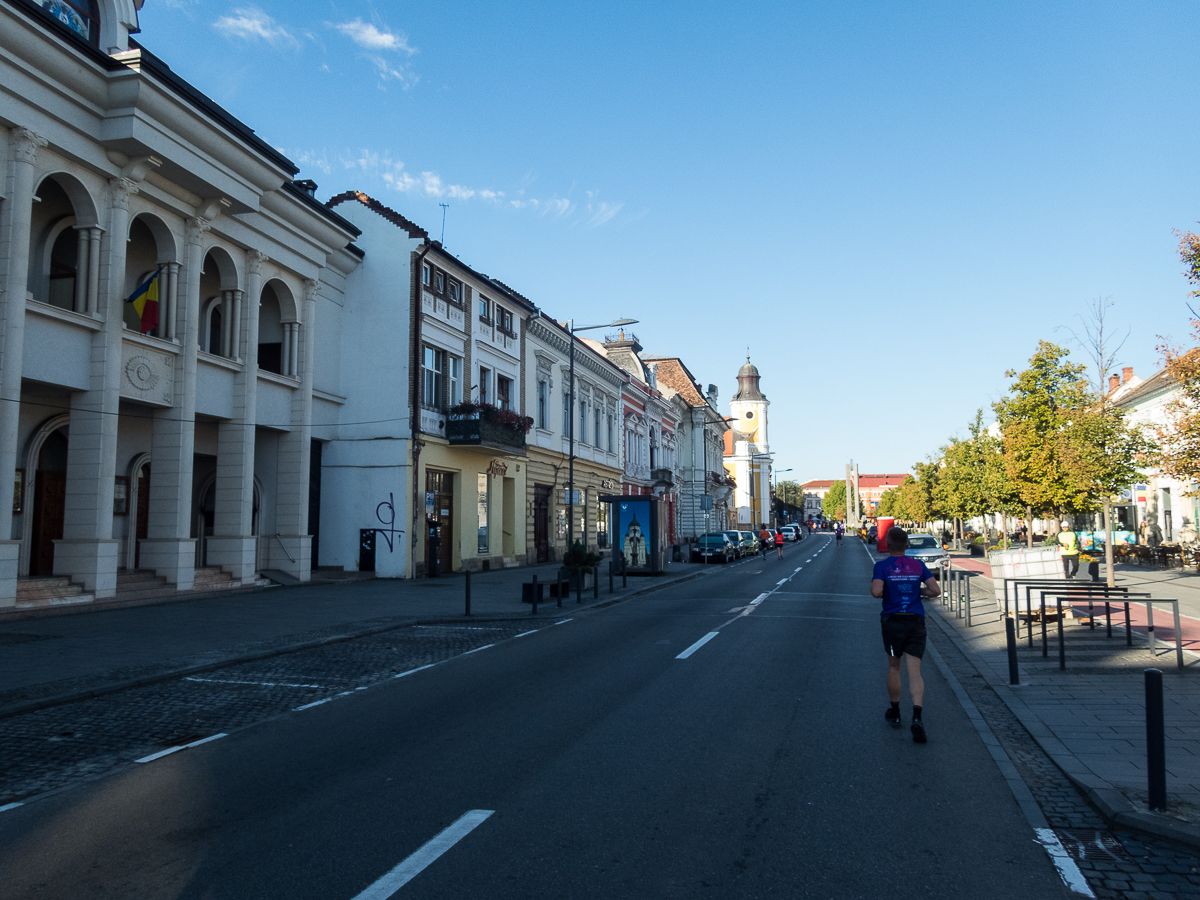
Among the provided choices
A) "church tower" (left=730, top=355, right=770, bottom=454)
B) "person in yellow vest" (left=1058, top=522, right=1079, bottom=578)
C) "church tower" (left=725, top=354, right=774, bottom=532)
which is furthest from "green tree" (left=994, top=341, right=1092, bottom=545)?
"church tower" (left=730, top=355, right=770, bottom=454)

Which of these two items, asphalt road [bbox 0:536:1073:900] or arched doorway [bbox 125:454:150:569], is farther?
arched doorway [bbox 125:454:150:569]

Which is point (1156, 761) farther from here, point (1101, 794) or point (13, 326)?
point (13, 326)

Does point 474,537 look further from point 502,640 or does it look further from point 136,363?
point 502,640

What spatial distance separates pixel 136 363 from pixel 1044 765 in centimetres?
1820

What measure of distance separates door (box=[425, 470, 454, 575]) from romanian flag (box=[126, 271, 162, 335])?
1011 cm

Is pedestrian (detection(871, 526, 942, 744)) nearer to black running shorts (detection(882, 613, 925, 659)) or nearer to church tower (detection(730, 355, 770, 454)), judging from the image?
black running shorts (detection(882, 613, 925, 659))

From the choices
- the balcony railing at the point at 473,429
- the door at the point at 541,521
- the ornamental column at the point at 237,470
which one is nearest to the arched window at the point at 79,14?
the ornamental column at the point at 237,470

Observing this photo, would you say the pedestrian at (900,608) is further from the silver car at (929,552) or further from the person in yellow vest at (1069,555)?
the silver car at (929,552)

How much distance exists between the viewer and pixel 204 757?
6.66 meters

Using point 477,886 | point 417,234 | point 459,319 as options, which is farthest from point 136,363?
point 477,886

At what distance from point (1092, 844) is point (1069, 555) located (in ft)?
41.3

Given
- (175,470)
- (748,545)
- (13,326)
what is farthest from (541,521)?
(13,326)

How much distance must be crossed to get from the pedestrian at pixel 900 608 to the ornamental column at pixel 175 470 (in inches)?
651

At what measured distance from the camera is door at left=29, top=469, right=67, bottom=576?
1811 centimetres
